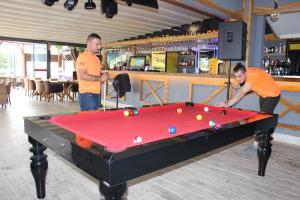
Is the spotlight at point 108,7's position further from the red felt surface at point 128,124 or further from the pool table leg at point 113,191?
the pool table leg at point 113,191

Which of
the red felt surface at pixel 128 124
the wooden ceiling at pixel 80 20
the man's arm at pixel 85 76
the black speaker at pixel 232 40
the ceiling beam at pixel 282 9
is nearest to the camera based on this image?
the red felt surface at pixel 128 124

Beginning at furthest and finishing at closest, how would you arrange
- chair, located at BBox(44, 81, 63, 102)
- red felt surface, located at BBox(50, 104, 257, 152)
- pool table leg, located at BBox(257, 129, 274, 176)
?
1. chair, located at BBox(44, 81, 63, 102)
2. pool table leg, located at BBox(257, 129, 274, 176)
3. red felt surface, located at BBox(50, 104, 257, 152)

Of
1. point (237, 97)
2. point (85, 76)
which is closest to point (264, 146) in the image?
point (237, 97)

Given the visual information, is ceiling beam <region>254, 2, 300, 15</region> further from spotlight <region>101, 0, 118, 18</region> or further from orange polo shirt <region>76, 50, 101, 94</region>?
orange polo shirt <region>76, 50, 101, 94</region>

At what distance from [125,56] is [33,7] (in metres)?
4.89

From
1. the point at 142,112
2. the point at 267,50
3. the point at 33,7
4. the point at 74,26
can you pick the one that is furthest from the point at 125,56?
the point at 142,112

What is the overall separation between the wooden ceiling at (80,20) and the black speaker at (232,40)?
1304 millimetres

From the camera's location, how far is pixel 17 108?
7598 millimetres

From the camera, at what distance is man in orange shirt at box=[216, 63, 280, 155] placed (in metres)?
3.58

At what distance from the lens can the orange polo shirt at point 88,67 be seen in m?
3.76

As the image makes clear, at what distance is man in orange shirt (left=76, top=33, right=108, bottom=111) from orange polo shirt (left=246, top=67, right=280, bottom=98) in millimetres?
2107

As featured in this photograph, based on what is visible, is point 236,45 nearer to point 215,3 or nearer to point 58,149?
point 215,3

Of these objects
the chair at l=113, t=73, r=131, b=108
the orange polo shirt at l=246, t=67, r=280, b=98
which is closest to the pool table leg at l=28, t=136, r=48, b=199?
the orange polo shirt at l=246, t=67, r=280, b=98

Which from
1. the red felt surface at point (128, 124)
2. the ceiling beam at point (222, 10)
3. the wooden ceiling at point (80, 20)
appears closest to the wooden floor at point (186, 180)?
the red felt surface at point (128, 124)
